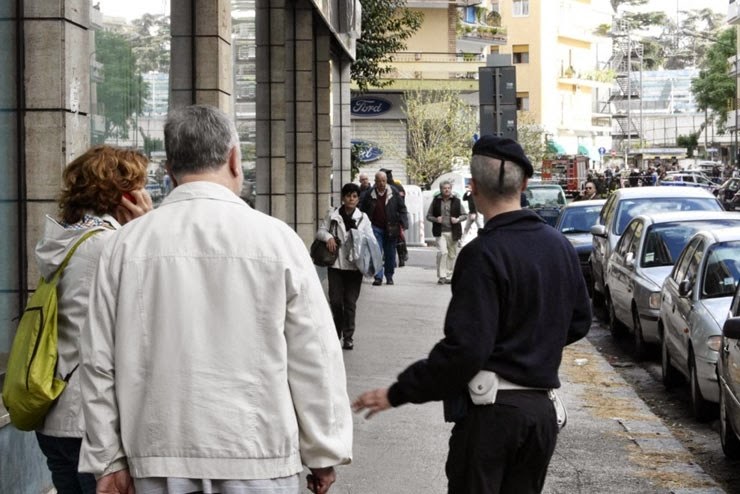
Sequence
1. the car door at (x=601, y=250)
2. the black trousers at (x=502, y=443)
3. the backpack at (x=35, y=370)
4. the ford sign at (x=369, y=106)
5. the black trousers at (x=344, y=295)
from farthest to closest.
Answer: the ford sign at (x=369, y=106)
the car door at (x=601, y=250)
the black trousers at (x=344, y=295)
the black trousers at (x=502, y=443)
the backpack at (x=35, y=370)

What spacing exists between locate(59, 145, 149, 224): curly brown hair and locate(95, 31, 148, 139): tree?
12.9ft

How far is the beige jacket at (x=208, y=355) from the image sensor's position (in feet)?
12.0

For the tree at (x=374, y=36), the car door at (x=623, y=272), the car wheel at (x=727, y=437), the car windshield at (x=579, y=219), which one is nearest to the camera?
the car wheel at (x=727, y=437)

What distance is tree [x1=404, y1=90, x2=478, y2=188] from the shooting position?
4925 cm

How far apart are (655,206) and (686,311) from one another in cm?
867

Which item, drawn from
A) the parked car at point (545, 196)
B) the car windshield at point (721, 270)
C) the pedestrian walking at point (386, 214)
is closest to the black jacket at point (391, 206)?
the pedestrian walking at point (386, 214)

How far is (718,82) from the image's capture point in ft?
342

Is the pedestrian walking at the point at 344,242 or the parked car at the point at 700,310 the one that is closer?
the parked car at the point at 700,310

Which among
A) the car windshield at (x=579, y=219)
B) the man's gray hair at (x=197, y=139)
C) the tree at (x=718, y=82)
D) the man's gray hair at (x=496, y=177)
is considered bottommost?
the car windshield at (x=579, y=219)

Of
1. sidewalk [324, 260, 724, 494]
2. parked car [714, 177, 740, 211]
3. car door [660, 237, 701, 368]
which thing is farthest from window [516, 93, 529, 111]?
car door [660, 237, 701, 368]

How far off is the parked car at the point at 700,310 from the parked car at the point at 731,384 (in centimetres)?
118

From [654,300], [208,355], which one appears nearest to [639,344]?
[654,300]

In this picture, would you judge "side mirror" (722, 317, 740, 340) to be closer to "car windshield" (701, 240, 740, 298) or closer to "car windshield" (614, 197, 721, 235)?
"car windshield" (701, 240, 740, 298)

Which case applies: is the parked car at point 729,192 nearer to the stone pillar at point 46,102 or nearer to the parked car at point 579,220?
the parked car at point 579,220
